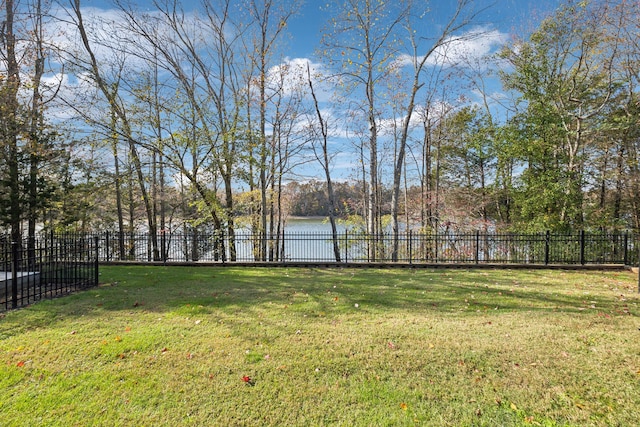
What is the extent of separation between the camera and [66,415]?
2.62 metres

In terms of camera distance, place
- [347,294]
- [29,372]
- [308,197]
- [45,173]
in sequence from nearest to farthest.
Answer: [29,372] → [347,294] → [45,173] → [308,197]

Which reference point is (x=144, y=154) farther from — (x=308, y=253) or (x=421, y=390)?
(x=421, y=390)

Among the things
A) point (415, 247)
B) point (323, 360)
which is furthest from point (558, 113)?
point (323, 360)

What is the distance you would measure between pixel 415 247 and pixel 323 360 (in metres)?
10.2

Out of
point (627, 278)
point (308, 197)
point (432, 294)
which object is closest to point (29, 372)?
point (432, 294)

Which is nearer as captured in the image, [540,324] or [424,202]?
[540,324]

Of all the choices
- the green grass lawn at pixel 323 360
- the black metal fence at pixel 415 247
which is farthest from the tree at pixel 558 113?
the green grass lawn at pixel 323 360

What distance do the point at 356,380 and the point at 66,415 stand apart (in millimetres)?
2586

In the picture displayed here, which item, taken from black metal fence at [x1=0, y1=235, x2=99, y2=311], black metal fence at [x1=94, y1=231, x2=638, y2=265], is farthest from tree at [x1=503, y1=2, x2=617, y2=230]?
black metal fence at [x1=0, y1=235, x2=99, y2=311]

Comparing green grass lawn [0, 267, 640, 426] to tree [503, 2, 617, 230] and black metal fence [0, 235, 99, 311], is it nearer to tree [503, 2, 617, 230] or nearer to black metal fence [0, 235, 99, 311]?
black metal fence [0, 235, 99, 311]

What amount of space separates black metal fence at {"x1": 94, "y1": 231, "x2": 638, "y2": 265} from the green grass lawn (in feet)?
16.3

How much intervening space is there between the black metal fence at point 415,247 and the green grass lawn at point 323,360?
4975 mm

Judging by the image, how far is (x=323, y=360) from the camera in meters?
3.54

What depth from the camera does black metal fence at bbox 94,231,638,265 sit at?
35.3 ft
